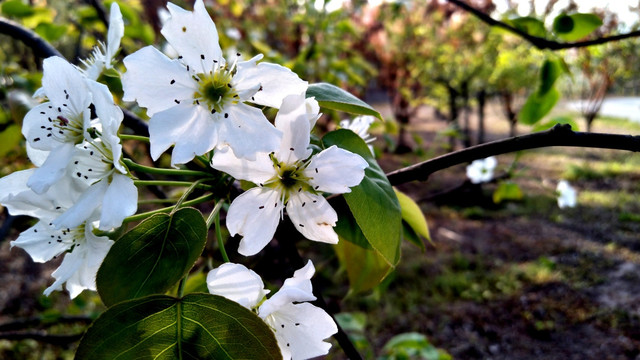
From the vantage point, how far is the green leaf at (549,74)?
958mm

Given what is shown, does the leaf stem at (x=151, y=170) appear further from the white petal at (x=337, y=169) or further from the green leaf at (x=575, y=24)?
the green leaf at (x=575, y=24)

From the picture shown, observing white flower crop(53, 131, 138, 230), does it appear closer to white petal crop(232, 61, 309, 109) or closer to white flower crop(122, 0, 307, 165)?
white flower crop(122, 0, 307, 165)

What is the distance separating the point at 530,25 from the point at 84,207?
811mm

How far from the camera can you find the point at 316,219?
528 millimetres

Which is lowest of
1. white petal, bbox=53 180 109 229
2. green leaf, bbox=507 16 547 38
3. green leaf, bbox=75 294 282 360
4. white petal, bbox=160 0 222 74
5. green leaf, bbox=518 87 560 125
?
green leaf, bbox=75 294 282 360

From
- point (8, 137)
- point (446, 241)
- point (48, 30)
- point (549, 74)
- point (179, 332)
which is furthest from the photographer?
point (446, 241)

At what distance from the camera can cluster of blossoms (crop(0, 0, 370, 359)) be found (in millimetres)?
464

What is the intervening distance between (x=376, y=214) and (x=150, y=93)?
0.89 ft

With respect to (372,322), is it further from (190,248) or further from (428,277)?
(190,248)

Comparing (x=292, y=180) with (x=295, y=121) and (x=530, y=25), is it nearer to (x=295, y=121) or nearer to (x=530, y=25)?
(x=295, y=121)

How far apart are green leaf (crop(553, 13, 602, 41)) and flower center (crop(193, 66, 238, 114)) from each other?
23.7 inches

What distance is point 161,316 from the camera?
43cm

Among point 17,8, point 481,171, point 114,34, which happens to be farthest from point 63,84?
point 481,171

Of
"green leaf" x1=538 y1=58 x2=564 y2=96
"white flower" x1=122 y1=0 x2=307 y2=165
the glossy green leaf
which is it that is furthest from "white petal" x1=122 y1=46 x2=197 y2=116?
"green leaf" x1=538 y1=58 x2=564 y2=96
